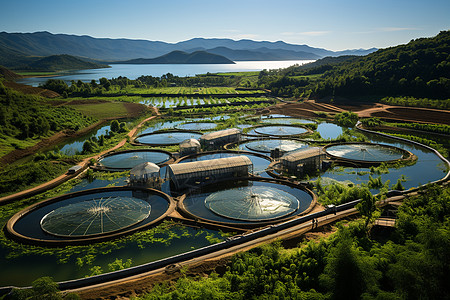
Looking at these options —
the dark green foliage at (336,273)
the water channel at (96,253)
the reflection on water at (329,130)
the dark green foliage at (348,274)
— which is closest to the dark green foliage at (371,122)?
the reflection on water at (329,130)

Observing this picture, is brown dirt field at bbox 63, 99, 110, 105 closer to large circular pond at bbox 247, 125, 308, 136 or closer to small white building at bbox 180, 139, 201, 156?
large circular pond at bbox 247, 125, 308, 136

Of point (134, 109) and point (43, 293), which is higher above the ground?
point (134, 109)

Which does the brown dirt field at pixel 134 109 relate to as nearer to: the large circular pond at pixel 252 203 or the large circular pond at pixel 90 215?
the large circular pond at pixel 90 215

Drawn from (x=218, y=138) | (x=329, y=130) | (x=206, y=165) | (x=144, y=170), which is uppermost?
(x=218, y=138)

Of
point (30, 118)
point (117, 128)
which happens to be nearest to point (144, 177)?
point (117, 128)

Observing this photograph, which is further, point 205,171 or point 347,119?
point 347,119

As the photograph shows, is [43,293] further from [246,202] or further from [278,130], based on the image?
[278,130]
